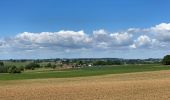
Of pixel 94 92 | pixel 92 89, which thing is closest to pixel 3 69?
Answer: pixel 92 89

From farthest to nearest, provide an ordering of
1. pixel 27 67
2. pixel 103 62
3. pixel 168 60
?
pixel 103 62, pixel 27 67, pixel 168 60

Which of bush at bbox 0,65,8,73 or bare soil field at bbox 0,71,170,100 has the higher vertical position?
bush at bbox 0,65,8,73

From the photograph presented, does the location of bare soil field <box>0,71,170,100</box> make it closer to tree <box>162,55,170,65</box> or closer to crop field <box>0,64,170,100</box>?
crop field <box>0,64,170,100</box>

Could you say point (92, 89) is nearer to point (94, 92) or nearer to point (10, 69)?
point (94, 92)

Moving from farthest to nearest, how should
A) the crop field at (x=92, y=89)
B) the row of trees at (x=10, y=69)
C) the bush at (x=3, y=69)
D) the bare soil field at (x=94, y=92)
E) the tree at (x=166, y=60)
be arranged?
1. the tree at (x=166, y=60)
2. the bush at (x=3, y=69)
3. the row of trees at (x=10, y=69)
4. the crop field at (x=92, y=89)
5. the bare soil field at (x=94, y=92)

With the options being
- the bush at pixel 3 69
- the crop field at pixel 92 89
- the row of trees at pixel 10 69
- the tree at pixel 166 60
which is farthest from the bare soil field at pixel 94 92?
the tree at pixel 166 60

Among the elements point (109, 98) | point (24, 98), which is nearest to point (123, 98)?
point (109, 98)

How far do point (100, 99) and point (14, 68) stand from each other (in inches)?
3800

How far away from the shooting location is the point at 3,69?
5069 inches

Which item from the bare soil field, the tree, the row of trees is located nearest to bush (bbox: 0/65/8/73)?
the row of trees

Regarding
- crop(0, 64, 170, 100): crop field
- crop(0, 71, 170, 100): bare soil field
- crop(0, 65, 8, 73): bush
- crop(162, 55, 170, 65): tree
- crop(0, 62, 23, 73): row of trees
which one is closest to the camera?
crop(0, 71, 170, 100): bare soil field

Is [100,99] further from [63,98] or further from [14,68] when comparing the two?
[14,68]

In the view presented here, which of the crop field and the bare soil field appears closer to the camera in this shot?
the bare soil field

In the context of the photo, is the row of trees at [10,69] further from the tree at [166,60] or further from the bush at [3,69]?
the tree at [166,60]
